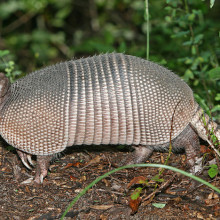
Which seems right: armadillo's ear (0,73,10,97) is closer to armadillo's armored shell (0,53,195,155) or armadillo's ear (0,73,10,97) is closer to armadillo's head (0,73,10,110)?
armadillo's head (0,73,10,110)

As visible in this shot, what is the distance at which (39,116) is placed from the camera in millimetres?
5695

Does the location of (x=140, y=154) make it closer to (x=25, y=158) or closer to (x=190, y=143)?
(x=190, y=143)

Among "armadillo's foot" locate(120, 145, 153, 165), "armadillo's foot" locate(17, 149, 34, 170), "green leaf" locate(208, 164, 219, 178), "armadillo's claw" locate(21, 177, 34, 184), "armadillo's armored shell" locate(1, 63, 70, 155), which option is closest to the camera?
"green leaf" locate(208, 164, 219, 178)

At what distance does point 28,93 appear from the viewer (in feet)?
19.1

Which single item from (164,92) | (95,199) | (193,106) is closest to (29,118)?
(95,199)

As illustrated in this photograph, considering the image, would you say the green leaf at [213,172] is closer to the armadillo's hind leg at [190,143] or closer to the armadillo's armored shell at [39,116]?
the armadillo's hind leg at [190,143]

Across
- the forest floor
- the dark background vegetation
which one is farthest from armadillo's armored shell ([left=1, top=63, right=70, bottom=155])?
the dark background vegetation

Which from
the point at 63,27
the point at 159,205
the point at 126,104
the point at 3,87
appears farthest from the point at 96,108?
the point at 63,27

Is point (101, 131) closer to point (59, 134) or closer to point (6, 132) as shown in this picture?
point (59, 134)

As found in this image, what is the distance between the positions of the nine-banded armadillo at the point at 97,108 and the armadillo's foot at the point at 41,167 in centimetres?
2

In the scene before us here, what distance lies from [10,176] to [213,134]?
10.7 feet

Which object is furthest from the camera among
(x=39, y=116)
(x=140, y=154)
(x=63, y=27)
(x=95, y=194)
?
(x=63, y=27)

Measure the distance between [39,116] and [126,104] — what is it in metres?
1.31

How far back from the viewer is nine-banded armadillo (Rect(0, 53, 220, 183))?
5.72m
